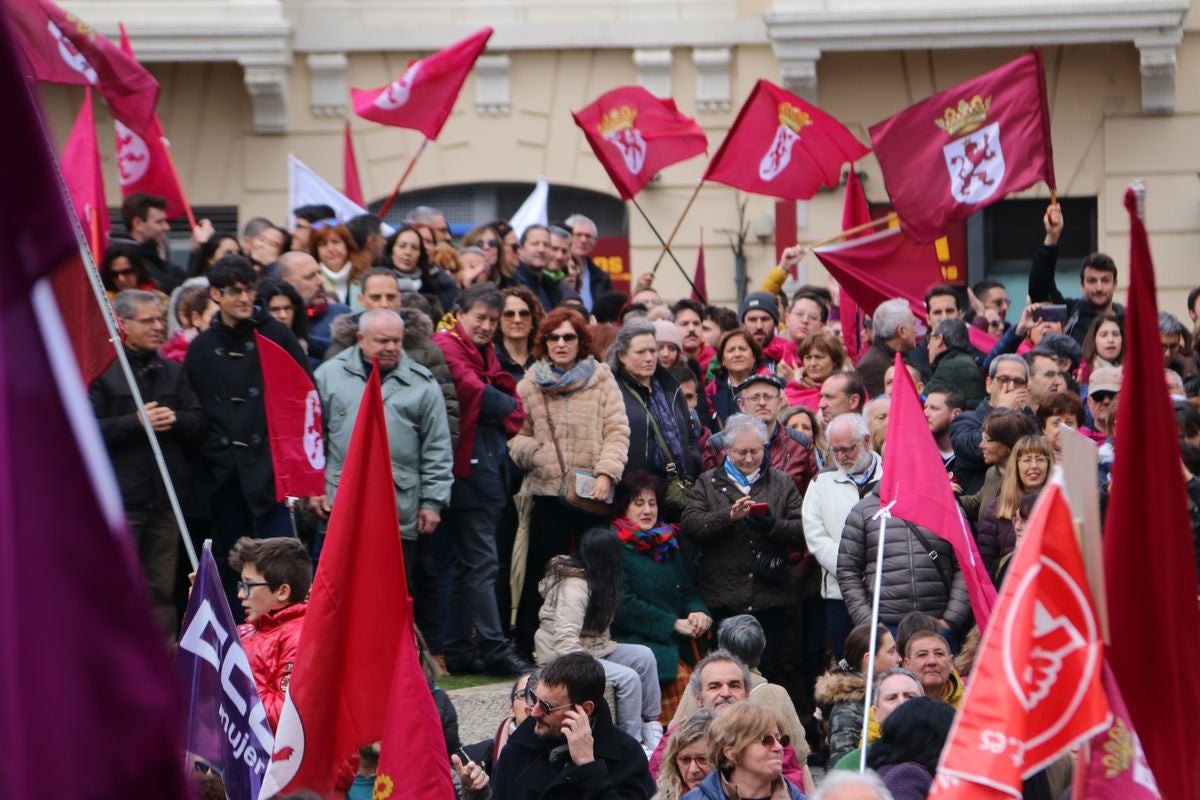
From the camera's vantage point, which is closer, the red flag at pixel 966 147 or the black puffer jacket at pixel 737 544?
the black puffer jacket at pixel 737 544

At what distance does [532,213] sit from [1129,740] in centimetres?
1120

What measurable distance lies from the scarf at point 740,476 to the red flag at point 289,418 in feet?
6.44

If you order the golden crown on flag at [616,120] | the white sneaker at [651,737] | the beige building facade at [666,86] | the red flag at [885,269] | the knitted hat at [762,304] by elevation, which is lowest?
the white sneaker at [651,737]

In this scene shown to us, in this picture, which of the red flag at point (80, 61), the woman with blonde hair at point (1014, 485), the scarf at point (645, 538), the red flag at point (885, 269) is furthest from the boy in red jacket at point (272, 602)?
the red flag at point (885, 269)

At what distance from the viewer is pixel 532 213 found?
15.9 meters

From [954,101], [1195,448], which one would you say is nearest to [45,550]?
[1195,448]

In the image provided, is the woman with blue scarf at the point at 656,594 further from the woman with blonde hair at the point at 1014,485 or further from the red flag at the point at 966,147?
the red flag at the point at 966,147

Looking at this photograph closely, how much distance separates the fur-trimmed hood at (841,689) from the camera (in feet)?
27.7

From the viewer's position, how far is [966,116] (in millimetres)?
12258

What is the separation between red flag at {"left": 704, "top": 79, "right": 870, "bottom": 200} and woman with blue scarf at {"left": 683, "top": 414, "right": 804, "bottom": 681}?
400 centimetres

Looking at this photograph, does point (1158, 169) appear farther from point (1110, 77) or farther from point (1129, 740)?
point (1129, 740)

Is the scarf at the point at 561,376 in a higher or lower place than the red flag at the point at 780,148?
lower

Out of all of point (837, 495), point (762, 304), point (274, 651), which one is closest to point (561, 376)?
point (837, 495)

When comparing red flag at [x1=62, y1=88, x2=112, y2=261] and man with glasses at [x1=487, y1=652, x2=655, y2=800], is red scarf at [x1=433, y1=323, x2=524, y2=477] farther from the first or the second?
man with glasses at [x1=487, y1=652, x2=655, y2=800]
